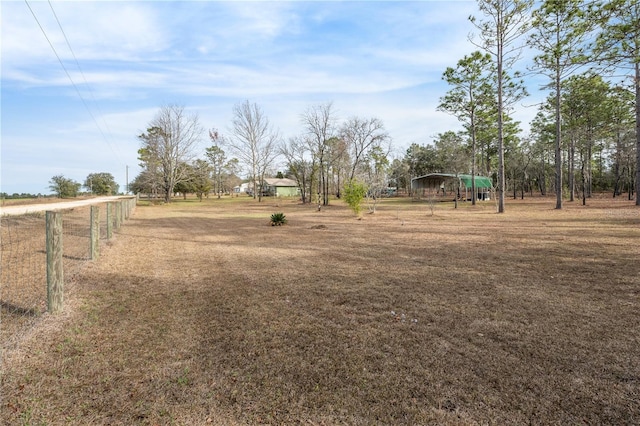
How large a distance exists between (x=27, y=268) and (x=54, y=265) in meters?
3.15

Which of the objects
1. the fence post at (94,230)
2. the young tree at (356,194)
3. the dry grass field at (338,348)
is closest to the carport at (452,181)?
the young tree at (356,194)

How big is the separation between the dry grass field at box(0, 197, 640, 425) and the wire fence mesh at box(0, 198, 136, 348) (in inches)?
10.6

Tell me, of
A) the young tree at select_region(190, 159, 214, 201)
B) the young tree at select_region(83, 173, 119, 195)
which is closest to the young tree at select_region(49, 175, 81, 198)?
the young tree at select_region(190, 159, 214, 201)

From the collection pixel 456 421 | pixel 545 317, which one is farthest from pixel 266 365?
pixel 545 317

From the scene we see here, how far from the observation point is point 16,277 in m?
5.65

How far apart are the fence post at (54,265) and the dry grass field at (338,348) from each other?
171 mm

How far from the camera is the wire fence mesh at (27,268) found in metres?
3.92

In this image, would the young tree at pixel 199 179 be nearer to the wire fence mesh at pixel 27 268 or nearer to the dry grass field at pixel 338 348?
the wire fence mesh at pixel 27 268

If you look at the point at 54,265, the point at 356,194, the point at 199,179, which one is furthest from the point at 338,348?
the point at 199,179

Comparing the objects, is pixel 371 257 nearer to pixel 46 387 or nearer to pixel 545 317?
pixel 545 317

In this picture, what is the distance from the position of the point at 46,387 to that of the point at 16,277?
4312 millimetres

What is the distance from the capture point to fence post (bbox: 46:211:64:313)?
4.11 metres

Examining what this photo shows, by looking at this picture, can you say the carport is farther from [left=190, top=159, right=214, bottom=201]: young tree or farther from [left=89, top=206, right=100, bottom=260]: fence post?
[left=89, top=206, right=100, bottom=260]: fence post

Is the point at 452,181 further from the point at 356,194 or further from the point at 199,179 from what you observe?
the point at 199,179
